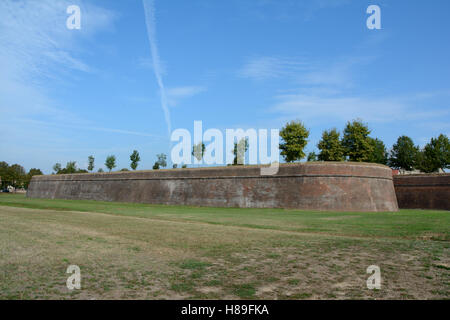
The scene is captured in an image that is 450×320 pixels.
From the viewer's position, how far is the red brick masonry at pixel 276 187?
2931cm

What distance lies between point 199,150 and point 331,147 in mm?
25953

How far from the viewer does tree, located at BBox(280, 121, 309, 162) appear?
4738 centimetres

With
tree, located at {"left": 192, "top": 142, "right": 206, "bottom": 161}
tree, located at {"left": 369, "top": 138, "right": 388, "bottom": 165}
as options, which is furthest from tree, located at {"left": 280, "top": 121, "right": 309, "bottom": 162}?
tree, located at {"left": 369, "top": 138, "right": 388, "bottom": 165}

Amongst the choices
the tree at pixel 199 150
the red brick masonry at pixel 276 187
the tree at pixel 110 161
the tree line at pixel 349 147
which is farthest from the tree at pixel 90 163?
the tree line at pixel 349 147

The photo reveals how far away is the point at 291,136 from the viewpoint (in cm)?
4738

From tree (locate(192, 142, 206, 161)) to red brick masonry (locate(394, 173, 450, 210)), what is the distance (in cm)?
3610

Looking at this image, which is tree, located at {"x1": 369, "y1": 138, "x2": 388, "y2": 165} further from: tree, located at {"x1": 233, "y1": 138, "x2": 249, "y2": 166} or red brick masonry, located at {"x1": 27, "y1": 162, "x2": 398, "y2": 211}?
red brick masonry, located at {"x1": 27, "y1": 162, "x2": 398, "y2": 211}

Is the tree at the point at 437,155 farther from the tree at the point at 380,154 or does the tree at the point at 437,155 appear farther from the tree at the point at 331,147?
the tree at the point at 331,147

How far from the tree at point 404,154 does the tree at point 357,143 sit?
65.5 ft

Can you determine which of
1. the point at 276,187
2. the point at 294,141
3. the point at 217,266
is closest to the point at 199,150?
the point at 294,141

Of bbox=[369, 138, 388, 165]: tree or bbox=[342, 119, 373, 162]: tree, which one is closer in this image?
bbox=[342, 119, 373, 162]: tree

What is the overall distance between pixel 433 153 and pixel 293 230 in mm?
60161
